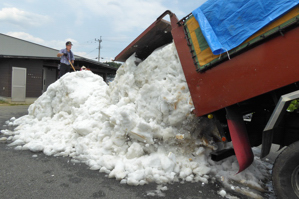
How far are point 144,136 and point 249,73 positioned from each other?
181 centimetres

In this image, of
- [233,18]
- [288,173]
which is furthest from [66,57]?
[288,173]

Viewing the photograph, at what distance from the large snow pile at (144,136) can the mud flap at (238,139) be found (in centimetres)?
50

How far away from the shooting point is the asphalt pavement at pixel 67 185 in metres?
2.47

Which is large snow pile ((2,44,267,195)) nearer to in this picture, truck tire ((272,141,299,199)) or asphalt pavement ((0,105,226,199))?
asphalt pavement ((0,105,226,199))

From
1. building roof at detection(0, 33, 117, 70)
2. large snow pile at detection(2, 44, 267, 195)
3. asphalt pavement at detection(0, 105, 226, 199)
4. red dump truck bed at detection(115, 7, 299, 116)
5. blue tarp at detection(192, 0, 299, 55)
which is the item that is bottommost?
asphalt pavement at detection(0, 105, 226, 199)

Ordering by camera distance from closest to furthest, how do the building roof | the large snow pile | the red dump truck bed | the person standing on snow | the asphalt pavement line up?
1. the red dump truck bed
2. the asphalt pavement
3. the large snow pile
4. the person standing on snow
5. the building roof

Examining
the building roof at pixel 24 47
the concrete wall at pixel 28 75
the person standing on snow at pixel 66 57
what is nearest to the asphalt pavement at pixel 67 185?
the person standing on snow at pixel 66 57

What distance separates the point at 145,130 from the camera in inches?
133

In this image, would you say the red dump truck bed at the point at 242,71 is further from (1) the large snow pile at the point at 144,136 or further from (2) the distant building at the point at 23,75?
(2) the distant building at the point at 23,75

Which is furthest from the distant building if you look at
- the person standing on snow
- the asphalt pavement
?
the asphalt pavement

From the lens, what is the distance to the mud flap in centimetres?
262

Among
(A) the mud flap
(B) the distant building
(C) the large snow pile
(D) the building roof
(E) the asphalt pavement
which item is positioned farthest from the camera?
(D) the building roof

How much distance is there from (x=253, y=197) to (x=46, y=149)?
3.40 m

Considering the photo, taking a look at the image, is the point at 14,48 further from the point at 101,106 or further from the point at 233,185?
the point at 233,185
